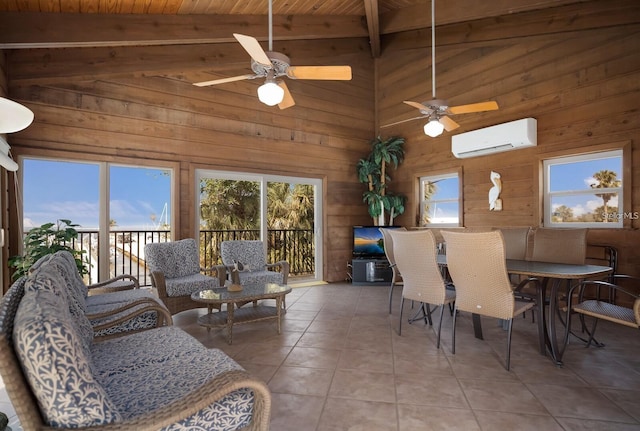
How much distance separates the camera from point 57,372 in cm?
97

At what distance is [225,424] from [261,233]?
443 cm

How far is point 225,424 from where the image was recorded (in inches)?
49.2

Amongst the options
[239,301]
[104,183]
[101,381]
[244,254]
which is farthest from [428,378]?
[104,183]

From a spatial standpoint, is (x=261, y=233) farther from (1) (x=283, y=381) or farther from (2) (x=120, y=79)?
(1) (x=283, y=381)

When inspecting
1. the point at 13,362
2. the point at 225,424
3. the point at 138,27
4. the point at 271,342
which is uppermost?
the point at 138,27

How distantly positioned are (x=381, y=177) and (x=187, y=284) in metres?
3.95

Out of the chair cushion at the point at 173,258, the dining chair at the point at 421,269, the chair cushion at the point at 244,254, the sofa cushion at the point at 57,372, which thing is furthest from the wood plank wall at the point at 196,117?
the sofa cushion at the point at 57,372

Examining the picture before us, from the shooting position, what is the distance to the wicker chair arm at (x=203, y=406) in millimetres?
1048

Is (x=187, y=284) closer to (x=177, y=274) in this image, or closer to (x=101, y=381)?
(x=177, y=274)

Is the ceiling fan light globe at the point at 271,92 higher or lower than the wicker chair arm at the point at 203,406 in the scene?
higher

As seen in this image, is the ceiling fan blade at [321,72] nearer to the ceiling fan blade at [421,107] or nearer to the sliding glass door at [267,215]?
the ceiling fan blade at [421,107]

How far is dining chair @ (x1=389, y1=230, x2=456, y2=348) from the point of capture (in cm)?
299

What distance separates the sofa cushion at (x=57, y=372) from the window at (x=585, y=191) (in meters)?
4.94

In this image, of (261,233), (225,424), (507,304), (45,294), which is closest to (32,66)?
(261,233)
